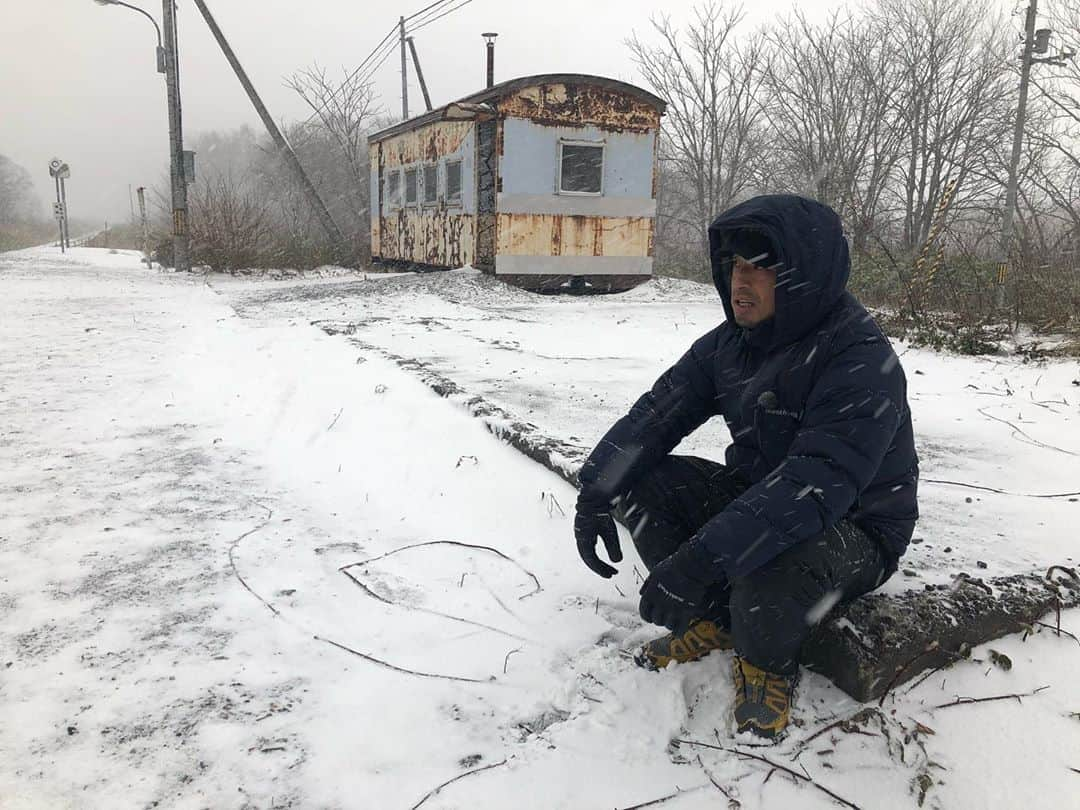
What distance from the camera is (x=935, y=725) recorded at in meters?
1.70

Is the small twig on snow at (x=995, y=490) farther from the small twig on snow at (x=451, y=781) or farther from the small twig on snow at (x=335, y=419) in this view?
the small twig on snow at (x=335, y=419)

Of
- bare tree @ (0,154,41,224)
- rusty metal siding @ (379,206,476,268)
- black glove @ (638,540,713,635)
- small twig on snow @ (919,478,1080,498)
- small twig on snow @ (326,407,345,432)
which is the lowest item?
small twig on snow @ (326,407,345,432)

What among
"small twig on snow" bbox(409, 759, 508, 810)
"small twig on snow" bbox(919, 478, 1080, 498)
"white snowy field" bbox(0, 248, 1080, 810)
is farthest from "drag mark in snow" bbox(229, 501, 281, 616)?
"small twig on snow" bbox(919, 478, 1080, 498)

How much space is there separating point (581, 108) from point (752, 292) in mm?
10746

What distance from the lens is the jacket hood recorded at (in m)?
1.76

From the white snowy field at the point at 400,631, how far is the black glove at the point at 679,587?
0.27m

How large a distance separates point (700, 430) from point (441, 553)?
1944mm

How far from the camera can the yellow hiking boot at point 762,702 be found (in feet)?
5.52

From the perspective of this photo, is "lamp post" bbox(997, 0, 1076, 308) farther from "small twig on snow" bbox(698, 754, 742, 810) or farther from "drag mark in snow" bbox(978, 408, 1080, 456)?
"small twig on snow" bbox(698, 754, 742, 810)

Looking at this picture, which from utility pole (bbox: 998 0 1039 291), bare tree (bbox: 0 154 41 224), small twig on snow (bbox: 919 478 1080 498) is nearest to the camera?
small twig on snow (bbox: 919 478 1080 498)

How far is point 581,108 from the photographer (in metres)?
11.7

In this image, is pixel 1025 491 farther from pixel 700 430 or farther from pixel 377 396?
pixel 377 396

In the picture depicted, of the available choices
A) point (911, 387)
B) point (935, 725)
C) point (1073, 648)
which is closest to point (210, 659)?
point (935, 725)

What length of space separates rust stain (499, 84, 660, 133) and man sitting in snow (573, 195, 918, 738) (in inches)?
399
